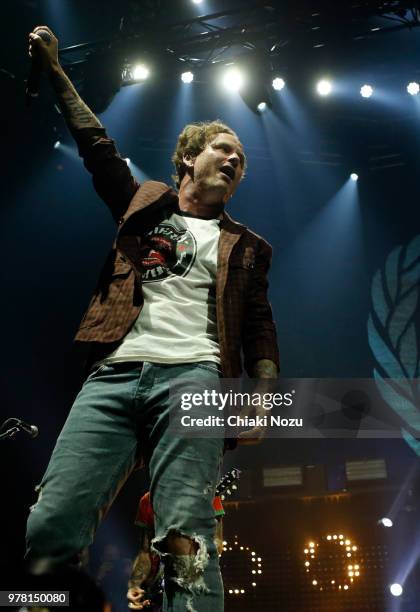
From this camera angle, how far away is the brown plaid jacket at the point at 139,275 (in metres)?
1.68

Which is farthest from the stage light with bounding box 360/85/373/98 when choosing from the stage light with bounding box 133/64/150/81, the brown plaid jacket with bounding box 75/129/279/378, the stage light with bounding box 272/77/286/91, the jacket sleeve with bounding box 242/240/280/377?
the jacket sleeve with bounding box 242/240/280/377

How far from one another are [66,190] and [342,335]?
16.2 ft

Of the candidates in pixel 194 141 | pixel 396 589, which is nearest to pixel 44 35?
pixel 194 141

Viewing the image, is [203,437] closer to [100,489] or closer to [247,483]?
[100,489]

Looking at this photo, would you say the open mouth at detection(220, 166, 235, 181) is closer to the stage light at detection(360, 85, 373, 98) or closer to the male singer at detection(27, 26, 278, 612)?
the male singer at detection(27, 26, 278, 612)

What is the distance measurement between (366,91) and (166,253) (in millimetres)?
6909

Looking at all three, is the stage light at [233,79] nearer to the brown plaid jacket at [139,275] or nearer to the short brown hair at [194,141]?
the short brown hair at [194,141]

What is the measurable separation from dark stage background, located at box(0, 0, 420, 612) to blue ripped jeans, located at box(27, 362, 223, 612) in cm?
531

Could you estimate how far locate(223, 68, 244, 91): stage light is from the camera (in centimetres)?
669

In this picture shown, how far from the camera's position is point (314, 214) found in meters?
9.00

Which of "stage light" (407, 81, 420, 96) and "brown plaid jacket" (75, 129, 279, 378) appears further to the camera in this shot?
"stage light" (407, 81, 420, 96)

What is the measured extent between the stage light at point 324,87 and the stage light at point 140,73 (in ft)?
8.43

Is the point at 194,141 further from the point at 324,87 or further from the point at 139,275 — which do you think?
the point at 324,87

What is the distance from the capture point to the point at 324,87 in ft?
24.7
